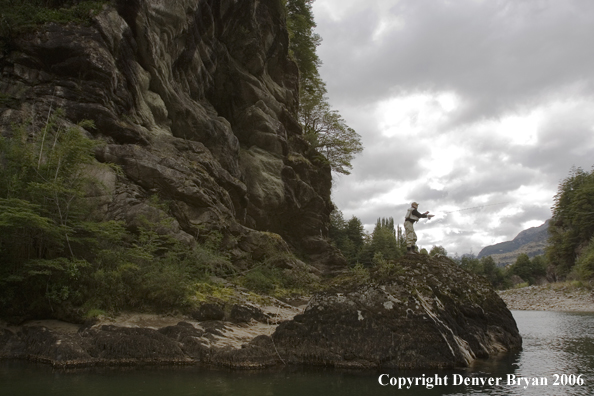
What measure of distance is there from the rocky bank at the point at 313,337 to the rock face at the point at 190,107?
5.40 metres

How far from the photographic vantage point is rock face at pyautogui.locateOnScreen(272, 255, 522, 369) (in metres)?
10.7

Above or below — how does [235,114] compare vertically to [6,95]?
above

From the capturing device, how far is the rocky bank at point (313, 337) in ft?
33.8

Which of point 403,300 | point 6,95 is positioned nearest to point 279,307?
point 403,300

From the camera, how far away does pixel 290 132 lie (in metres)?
35.2

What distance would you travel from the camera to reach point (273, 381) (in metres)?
9.07

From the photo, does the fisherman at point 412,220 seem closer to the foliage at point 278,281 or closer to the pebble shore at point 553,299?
the foliage at point 278,281

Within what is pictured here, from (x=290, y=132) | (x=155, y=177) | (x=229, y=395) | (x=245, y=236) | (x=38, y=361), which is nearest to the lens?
(x=229, y=395)

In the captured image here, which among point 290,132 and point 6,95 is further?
point 290,132

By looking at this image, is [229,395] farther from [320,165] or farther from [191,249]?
[320,165]

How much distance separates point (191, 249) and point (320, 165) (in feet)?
75.2

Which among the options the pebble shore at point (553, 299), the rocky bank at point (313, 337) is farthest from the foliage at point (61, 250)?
the pebble shore at point (553, 299)

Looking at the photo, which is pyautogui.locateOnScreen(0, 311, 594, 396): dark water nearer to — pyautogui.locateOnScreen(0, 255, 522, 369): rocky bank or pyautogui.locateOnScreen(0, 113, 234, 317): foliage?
pyautogui.locateOnScreen(0, 255, 522, 369): rocky bank

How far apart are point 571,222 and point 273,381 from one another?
79128mm
